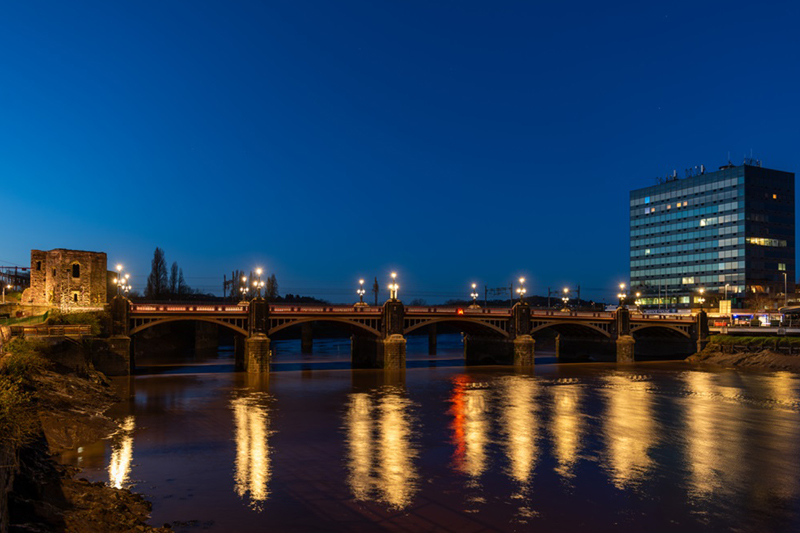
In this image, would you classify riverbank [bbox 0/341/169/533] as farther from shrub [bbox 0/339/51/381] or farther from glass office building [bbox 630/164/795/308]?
glass office building [bbox 630/164/795/308]

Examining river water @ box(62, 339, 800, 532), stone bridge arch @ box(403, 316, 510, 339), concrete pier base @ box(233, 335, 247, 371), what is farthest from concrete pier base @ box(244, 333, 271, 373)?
stone bridge arch @ box(403, 316, 510, 339)

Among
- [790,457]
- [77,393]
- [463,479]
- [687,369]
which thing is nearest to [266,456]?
[463,479]

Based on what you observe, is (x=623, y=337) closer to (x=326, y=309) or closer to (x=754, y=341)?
(x=754, y=341)

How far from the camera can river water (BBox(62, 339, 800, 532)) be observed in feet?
58.3

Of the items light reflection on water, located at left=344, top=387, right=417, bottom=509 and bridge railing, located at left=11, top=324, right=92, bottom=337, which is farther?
bridge railing, located at left=11, top=324, right=92, bottom=337

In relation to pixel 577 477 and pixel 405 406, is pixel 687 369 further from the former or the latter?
pixel 577 477

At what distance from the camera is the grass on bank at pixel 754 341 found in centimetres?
7469

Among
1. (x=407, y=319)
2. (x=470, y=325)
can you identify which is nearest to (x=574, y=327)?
(x=470, y=325)

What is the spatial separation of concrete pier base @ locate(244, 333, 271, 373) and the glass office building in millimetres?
117283

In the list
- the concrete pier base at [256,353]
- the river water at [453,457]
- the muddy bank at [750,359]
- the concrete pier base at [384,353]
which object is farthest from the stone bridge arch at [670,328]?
the concrete pier base at [256,353]

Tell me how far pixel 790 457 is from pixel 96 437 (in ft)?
107

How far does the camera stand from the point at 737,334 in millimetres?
87250

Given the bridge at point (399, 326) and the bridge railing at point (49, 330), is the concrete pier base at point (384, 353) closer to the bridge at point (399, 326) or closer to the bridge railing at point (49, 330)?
the bridge at point (399, 326)

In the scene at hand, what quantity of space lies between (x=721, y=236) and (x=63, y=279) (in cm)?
15012
